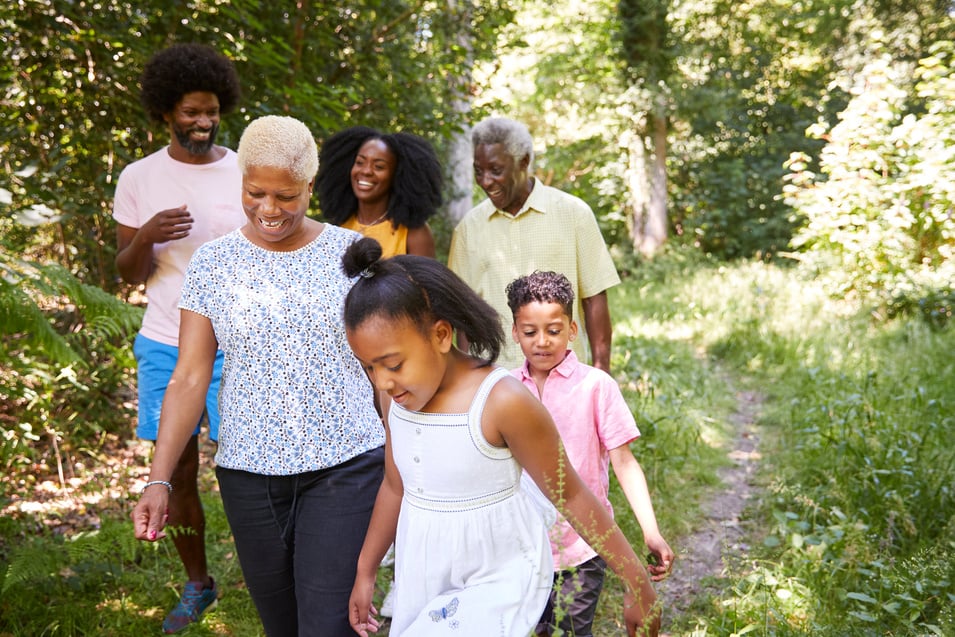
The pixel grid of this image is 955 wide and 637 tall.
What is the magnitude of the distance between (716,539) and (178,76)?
3.73 m

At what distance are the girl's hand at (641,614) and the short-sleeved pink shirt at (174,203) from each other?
226cm

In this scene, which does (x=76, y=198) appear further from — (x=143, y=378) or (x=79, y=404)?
(x=143, y=378)

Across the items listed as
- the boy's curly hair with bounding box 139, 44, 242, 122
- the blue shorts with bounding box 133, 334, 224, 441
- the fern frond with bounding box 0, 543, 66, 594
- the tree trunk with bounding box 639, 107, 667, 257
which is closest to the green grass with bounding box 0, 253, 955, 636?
the fern frond with bounding box 0, 543, 66, 594

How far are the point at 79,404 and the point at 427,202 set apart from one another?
10.3 ft

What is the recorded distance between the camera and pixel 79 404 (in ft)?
18.0

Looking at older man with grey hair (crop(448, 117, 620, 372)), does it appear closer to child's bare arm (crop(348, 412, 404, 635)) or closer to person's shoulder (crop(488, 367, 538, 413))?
child's bare arm (crop(348, 412, 404, 635))

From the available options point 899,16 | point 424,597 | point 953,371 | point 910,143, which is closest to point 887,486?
point 953,371

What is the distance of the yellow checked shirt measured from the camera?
12.0 feet

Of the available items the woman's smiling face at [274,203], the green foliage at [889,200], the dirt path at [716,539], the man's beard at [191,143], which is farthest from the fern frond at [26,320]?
the green foliage at [889,200]

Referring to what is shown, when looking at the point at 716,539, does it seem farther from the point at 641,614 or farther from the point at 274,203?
the point at 274,203

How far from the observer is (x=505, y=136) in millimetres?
3547

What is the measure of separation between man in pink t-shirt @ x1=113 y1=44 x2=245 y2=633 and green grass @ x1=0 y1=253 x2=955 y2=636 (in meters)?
0.26

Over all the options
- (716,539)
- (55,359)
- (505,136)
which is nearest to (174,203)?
(55,359)

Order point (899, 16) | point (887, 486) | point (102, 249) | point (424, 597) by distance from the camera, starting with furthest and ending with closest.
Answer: point (899, 16) < point (102, 249) < point (887, 486) < point (424, 597)
